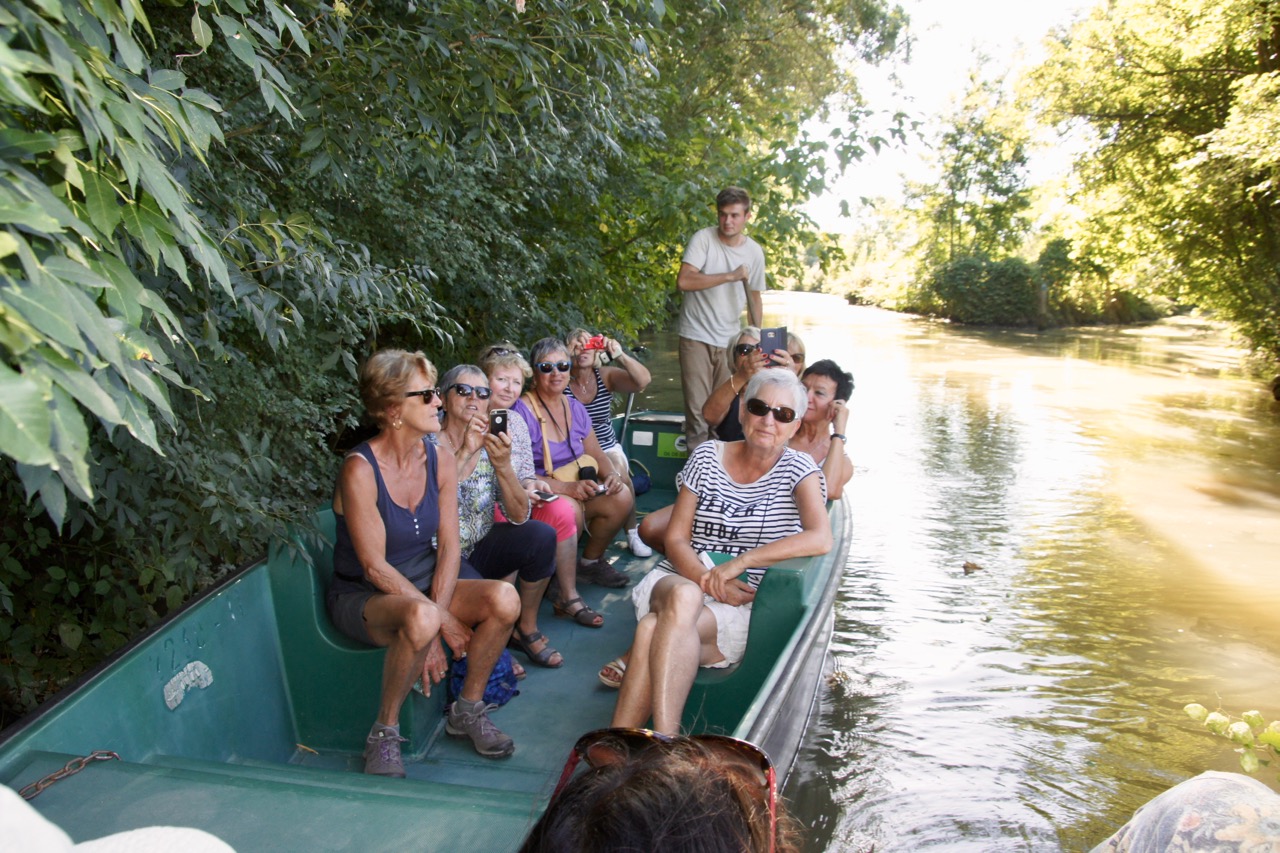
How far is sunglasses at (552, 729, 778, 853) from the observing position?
1087 mm

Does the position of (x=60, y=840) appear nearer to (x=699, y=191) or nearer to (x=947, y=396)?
(x=699, y=191)

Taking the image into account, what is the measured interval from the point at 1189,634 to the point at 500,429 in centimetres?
443

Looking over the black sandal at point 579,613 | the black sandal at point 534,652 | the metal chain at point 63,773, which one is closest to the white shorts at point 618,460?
the black sandal at point 579,613

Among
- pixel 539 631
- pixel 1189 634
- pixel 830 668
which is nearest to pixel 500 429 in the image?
pixel 539 631

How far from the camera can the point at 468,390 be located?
134 inches

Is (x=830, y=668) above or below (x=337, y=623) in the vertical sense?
below

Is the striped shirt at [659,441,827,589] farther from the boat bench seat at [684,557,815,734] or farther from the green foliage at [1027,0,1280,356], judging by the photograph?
the green foliage at [1027,0,1280,356]

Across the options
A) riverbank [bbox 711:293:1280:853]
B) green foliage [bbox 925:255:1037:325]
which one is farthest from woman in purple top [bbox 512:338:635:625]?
green foliage [bbox 925:255:1037:325]

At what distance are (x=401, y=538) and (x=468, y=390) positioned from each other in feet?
2.17

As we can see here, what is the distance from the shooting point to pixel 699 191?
7672 mm

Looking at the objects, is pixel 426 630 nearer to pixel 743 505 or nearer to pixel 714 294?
pixel 743 505

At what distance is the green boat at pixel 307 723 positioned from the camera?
5.73ft

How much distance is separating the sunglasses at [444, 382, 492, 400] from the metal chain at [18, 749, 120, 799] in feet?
5.63

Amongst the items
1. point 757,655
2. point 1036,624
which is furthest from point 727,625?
point 1036,624
